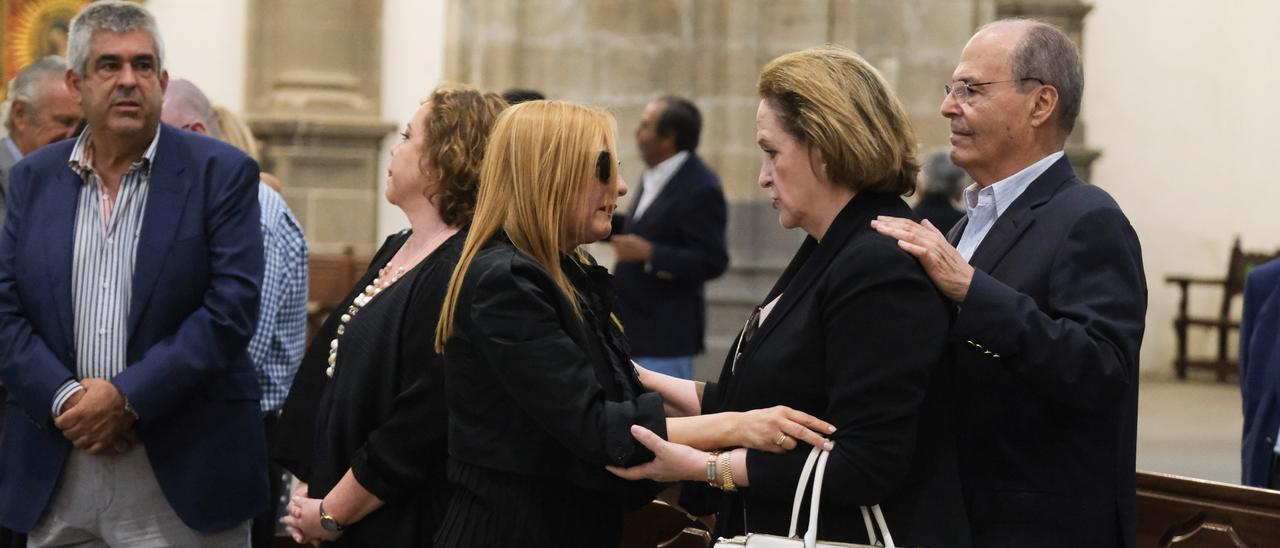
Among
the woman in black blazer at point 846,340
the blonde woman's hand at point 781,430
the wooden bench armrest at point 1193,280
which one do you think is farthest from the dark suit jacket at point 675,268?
the wooden bench armrest at point 1193,280

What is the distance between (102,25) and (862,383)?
85.1 inches

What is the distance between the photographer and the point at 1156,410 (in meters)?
11.2

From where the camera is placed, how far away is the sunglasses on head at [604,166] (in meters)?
2.85

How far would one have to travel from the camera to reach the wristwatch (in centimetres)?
321

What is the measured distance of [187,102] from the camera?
15.8ft

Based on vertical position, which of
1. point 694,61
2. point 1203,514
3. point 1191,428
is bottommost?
point 1191,428

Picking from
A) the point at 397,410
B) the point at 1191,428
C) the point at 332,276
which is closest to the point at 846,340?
the point at 397,410

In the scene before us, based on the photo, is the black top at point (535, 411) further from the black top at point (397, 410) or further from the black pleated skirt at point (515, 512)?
the black top at point (397, 410)

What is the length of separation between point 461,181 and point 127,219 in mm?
890

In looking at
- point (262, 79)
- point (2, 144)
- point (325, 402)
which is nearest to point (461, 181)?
point (325, 402)

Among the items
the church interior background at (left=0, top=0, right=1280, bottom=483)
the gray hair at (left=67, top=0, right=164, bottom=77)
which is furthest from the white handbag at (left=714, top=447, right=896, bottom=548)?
the church interior background at (left=0, top=0, right=1280, bottom=483)

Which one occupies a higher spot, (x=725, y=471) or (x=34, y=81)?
(x=34, y=81)

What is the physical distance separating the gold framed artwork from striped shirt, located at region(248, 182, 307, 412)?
262 inches

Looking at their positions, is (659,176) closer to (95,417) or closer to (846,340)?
(95,417)
